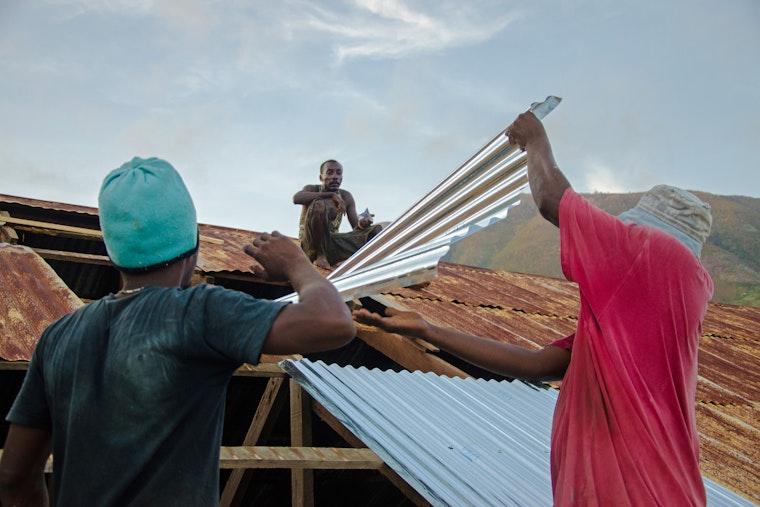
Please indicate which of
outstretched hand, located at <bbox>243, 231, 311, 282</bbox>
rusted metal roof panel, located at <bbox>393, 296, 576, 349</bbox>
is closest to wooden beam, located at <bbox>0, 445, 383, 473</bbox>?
outstretched hand, located at <bbox>243, 231, 311, 282</bbox>

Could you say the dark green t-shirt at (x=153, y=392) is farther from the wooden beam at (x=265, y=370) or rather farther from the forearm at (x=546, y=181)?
the wooden beam at (x=265, y=370)

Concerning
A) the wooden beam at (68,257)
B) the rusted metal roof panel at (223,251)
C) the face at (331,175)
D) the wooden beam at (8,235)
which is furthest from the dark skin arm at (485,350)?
the face at (331,175)

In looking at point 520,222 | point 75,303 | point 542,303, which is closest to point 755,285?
point 520,222

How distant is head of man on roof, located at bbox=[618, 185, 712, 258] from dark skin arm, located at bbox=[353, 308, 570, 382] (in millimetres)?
539

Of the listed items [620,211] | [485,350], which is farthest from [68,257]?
[620,211]

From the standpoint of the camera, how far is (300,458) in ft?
10.2

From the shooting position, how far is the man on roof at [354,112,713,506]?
1.75 m

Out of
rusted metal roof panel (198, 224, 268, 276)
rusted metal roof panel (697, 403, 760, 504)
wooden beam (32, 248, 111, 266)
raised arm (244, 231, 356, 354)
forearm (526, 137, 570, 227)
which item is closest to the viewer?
raised arm (244, 231, 356, 354)

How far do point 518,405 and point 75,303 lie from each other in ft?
9.11

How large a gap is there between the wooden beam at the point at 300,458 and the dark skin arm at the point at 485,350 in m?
0.96

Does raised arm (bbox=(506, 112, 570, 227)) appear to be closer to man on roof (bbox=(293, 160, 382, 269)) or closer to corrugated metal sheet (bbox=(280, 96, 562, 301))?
corrugated metal sheet (bbox=(280, 96, 562, 301))

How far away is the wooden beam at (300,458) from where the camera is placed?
293cm

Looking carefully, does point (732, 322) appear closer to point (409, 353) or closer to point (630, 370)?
point (409, 353)

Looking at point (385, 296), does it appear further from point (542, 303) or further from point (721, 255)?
point (721, 255)
